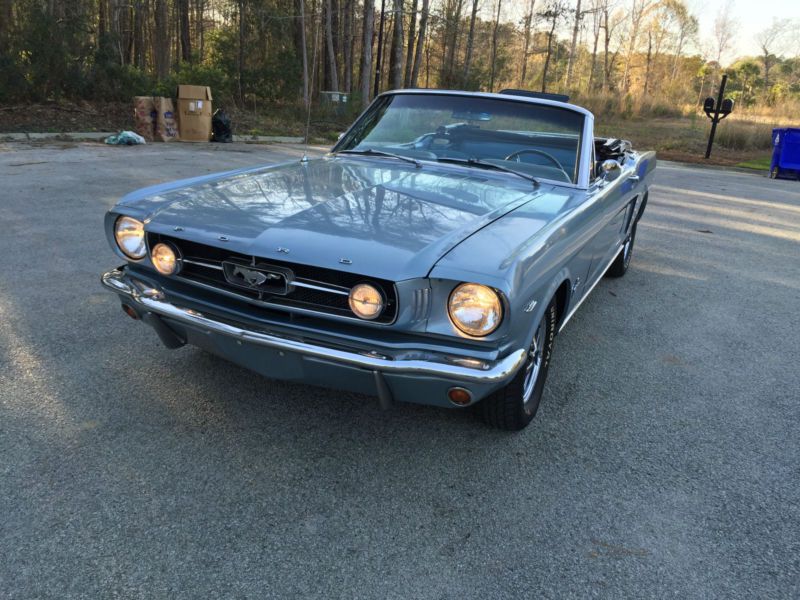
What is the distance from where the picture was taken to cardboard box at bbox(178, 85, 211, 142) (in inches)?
522

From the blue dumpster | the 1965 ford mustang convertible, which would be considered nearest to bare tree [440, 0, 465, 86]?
the blue dumpster

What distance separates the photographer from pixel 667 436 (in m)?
2.74

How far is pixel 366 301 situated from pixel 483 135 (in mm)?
1954

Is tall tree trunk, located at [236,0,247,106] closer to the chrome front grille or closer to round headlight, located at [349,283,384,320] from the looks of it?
the chrome front grille

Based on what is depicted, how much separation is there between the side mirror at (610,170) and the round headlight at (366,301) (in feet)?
6.58

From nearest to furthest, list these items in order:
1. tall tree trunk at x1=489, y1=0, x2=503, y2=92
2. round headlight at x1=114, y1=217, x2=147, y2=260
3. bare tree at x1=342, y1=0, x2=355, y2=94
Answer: round headlight at x1=114, y1=217, x2=147, y2=260
bare tree at x1=342, y1=0, x2=355, y2=94
tall tree trunk at x1=489, y1=0, x2=503, y2=92

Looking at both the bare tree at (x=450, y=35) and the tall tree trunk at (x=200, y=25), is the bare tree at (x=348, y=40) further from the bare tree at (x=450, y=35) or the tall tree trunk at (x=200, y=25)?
the tall tree trunk at (x=200, y=25)

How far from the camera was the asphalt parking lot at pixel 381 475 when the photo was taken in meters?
1.86

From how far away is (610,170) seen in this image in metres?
3.61

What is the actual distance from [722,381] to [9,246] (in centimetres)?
526

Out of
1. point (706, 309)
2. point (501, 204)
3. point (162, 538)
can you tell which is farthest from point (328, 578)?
point (706, 309)

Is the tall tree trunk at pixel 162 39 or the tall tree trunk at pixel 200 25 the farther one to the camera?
the tall tree trunk at pixel 200 25

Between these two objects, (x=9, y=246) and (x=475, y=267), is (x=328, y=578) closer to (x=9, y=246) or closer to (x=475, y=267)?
(x=475, y=267)

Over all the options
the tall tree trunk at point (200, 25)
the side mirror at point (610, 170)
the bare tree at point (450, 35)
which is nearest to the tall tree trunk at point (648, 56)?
the bare tree at point (450, 35)
